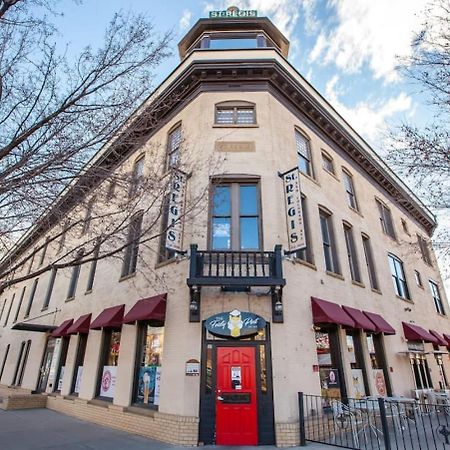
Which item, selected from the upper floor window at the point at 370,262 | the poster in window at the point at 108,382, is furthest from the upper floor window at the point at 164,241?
the upper floor window at the point at 370,262

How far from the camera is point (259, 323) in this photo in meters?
8.63

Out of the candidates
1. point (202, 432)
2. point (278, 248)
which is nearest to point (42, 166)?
point (278, 248)

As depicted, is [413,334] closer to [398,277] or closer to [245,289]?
[398,277]

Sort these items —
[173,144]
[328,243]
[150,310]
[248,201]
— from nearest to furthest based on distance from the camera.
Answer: [150,310]
[248,201]
[328,243]
[173,144]

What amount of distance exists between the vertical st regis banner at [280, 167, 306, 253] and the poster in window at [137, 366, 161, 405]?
5362 mm

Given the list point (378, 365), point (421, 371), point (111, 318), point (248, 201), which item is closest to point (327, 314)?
point (248, 201)

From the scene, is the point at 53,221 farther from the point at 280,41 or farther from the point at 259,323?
the point at 280,41

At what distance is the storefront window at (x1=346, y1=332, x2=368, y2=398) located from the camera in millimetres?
10907

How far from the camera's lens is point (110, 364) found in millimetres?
11859

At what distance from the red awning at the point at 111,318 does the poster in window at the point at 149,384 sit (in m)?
1.84

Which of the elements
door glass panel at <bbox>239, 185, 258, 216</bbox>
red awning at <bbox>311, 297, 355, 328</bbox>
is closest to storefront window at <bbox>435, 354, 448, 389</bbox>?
red awning at <bbox>311, 297, 355, 328</bbox>

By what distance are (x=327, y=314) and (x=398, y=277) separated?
389 inches

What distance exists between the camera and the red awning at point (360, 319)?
10906 millimetres

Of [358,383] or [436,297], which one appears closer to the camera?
[358,383]
